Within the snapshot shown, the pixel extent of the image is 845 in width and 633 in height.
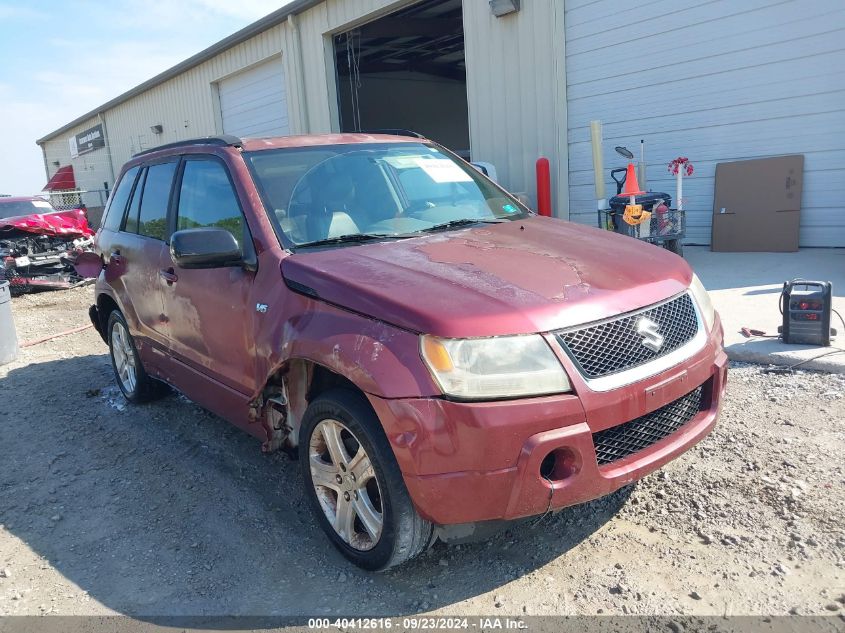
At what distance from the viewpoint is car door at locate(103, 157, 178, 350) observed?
4.25 metres

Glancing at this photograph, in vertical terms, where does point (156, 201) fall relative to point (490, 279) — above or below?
above

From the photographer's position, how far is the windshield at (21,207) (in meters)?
12.3

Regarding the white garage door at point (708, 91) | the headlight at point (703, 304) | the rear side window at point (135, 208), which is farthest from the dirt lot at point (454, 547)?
the white garage door at point (708, 91)

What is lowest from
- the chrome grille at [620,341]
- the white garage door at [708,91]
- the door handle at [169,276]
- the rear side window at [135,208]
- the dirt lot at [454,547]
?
the dirt lot at [454,547]

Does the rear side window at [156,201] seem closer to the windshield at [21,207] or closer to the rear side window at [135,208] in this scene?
the rear side window at [135,208]

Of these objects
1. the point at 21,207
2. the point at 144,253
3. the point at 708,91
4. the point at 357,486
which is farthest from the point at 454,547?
the point at 21,207

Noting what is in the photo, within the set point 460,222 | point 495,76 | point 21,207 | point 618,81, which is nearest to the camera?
point 460,222

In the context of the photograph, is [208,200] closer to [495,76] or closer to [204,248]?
[204,248]

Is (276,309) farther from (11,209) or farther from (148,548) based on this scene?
(11,209)

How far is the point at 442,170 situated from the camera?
13.5ft

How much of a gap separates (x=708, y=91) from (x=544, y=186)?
253cm

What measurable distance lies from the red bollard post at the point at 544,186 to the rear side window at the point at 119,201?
6344 mm

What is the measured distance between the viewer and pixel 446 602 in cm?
260

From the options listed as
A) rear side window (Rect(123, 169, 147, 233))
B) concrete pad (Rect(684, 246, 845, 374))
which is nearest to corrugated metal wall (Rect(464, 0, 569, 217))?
concrete pad (Rect(684, 246, 845, 374))
